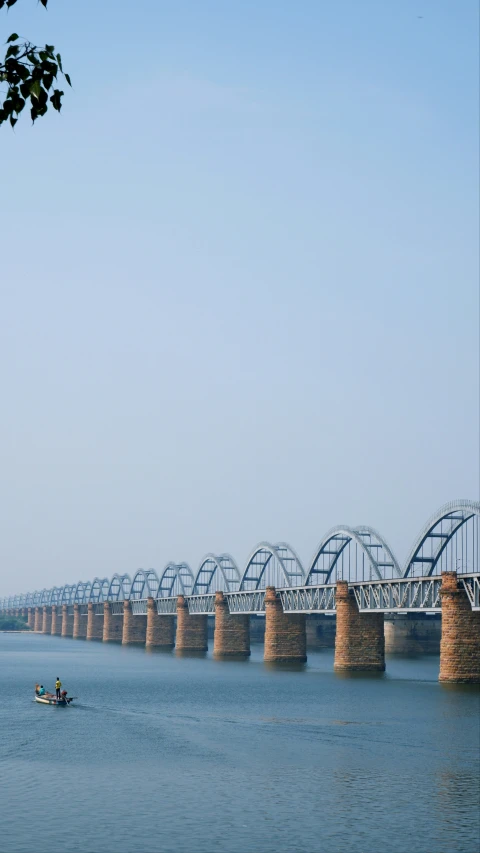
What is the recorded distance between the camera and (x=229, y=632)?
516 feet

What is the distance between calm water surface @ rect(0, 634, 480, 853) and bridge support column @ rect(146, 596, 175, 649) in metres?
98.1

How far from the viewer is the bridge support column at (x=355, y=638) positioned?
111 metres

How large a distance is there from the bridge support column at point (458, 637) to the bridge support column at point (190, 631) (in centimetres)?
8755

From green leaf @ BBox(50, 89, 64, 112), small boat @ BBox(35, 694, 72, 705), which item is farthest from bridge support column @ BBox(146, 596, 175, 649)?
green leaf @ BBox(50, 89, 64, 112)

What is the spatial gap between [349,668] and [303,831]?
72789 mm

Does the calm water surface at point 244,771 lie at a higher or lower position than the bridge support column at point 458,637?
lower

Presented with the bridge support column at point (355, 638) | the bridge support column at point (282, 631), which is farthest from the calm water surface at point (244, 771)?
the bridge support column at point (282, 631)

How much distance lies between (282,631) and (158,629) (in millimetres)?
60265

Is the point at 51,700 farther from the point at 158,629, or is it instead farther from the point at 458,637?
the point at 158,629

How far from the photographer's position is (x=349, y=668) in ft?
361

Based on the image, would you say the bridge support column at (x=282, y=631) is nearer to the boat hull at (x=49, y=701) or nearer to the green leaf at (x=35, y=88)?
the boat hull at (x=49, y=701)

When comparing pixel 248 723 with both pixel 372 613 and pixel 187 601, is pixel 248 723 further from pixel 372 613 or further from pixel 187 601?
pixel 187 601

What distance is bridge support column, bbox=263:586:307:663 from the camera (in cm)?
13488

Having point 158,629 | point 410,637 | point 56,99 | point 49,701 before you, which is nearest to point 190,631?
point 158,629
